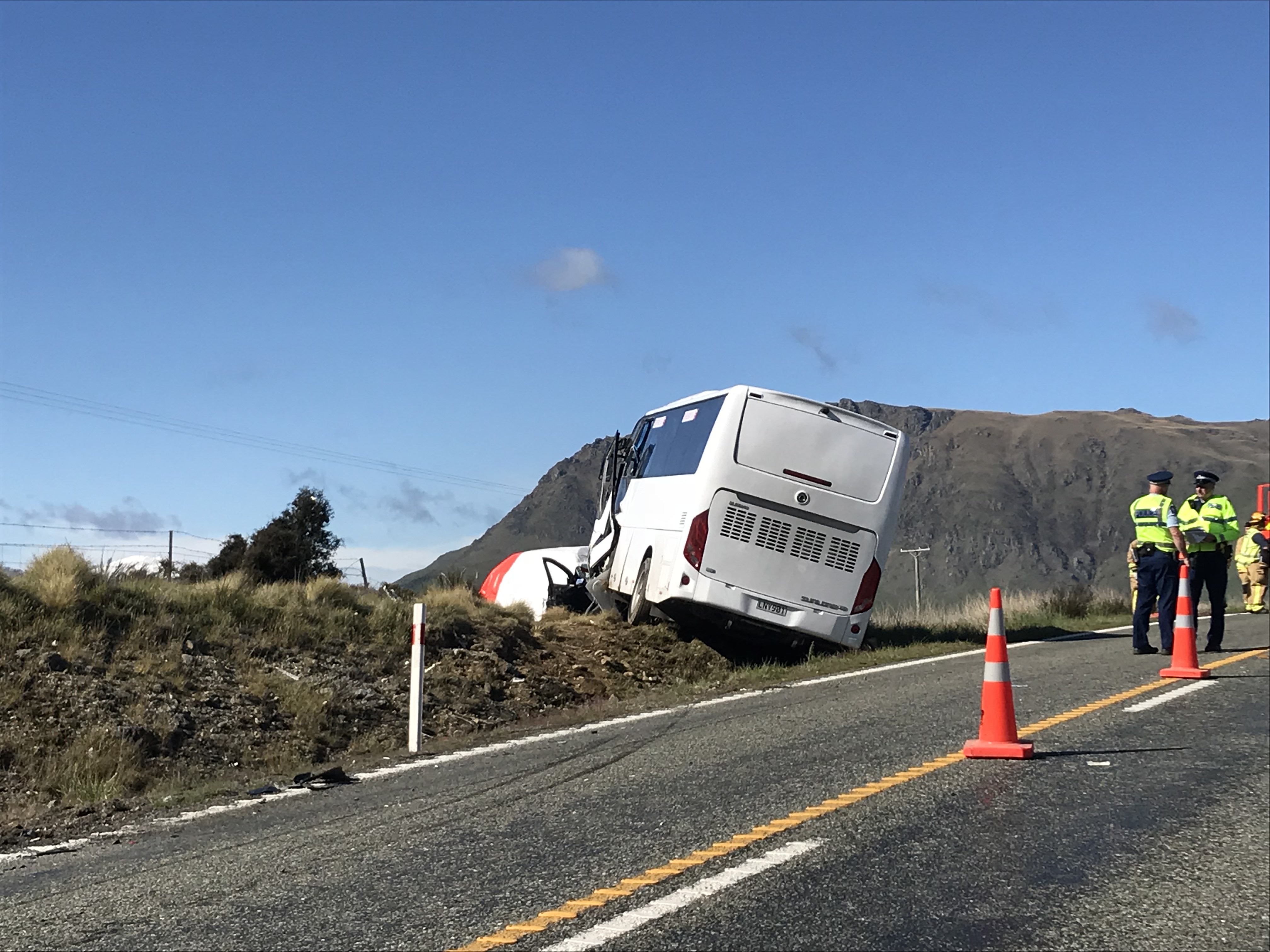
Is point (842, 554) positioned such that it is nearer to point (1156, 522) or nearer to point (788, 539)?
point (788, 539)

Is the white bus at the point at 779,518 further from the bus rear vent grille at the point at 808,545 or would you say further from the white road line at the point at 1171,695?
the white road line at the point at 1171,695

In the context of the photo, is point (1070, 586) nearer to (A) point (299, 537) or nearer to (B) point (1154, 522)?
(B) point (1154, 522)

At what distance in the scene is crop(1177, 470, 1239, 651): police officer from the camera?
596 inches

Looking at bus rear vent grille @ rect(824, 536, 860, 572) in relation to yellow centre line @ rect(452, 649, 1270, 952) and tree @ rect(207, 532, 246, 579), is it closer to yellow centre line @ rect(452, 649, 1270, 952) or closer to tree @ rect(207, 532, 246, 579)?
yellow centre line @ rect(452, 649, 1270, 952)

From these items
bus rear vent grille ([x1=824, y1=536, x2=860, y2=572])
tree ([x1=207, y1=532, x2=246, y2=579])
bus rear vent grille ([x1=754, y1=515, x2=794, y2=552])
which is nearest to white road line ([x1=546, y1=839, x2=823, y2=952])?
bus rear vent grille ([x1=754, y1=515, x2=794, y2=552])

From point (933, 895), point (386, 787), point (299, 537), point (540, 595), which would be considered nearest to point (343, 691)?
point (386, 787)

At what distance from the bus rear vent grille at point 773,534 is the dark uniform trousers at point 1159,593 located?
3.82m

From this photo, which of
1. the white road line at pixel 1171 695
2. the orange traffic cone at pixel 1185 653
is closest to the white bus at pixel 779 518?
the orange traffic cone at pixel 1185 653

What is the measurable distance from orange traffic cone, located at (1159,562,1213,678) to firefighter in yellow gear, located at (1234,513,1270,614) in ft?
39.6

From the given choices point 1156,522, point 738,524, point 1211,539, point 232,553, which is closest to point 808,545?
point 738,524

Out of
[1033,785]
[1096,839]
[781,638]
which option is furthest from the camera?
[781,638]

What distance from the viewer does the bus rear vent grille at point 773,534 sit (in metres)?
15.1

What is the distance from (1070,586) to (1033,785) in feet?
73.7

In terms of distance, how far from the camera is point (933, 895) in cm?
502
